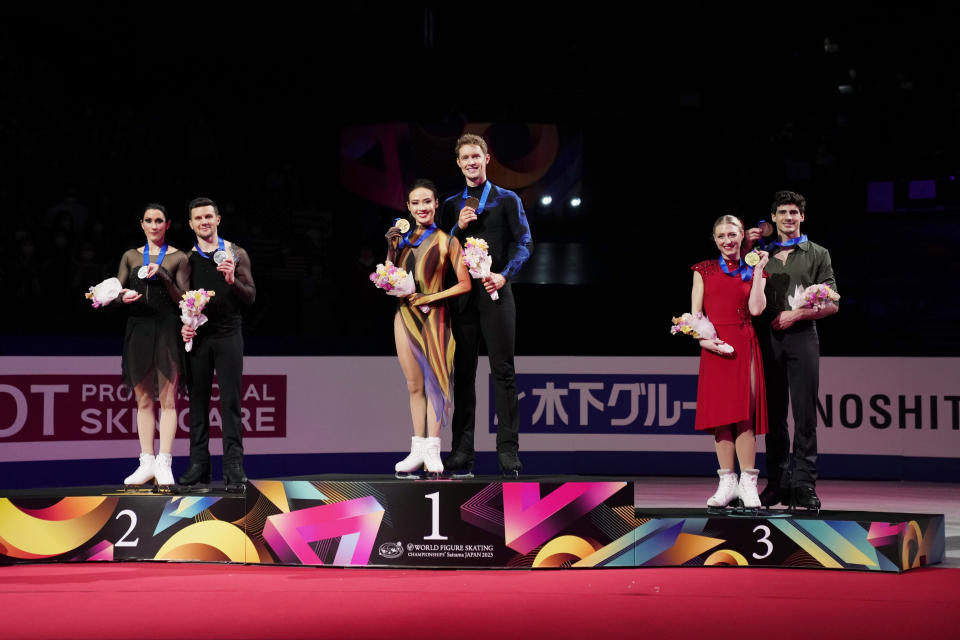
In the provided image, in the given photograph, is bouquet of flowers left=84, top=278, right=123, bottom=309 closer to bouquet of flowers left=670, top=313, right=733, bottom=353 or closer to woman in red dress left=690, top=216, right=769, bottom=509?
bouquet of flowers left=670, top=313, right=733, bottom=353

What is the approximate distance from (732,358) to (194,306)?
3457 millimetres

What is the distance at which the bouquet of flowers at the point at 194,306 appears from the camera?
726 centimetres

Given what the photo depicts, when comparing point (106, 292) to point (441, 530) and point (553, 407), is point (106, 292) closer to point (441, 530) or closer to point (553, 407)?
point (441, 530)

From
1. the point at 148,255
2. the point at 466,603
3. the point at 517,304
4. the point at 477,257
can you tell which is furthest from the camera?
the point at 517,304

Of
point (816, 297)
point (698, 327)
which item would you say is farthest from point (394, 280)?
point (816, 297)

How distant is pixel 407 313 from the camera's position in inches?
286

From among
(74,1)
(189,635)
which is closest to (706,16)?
(74,1)

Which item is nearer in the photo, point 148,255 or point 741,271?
point 741,271

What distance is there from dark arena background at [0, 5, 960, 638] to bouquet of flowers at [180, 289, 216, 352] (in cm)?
74

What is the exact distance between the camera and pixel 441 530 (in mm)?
7141

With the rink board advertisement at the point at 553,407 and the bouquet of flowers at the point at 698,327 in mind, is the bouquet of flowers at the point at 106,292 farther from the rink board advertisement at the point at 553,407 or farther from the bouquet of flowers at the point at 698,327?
the bouquet of flowers at the point at 698,327

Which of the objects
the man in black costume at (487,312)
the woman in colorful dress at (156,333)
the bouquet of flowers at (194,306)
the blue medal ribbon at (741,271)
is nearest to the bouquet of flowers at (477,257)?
the man in black costume at (487,312)

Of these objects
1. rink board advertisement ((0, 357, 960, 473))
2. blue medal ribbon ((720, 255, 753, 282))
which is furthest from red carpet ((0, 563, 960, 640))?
rink board advertisement ((0, 357, 960, 473))

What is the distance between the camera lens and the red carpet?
215 inches
